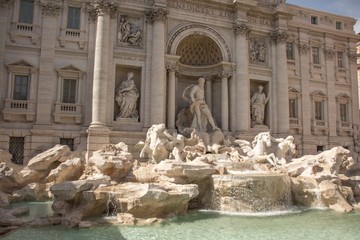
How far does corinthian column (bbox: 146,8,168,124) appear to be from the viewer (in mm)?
17406

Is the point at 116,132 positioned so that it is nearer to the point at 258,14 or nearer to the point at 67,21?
the point at 67,21

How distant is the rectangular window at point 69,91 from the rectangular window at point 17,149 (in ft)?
9.37

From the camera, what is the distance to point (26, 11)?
16781mm

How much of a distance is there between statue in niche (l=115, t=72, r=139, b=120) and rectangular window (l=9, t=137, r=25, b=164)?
15.9ft

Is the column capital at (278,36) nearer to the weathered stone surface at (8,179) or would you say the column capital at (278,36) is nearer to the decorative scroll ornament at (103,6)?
the decorative scroll ornament at (103,6)

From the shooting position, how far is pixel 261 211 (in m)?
11.8

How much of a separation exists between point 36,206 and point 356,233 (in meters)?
10.5

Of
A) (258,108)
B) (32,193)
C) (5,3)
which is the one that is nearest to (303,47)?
(258,108)

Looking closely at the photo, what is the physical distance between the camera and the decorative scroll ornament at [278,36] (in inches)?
840

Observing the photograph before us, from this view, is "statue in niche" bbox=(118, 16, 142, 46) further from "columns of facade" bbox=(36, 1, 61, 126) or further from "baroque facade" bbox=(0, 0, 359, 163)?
"columns of facade" bbox=(36, 1, 61, 126)

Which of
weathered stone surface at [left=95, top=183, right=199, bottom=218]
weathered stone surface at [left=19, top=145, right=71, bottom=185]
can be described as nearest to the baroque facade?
weathered stone surface at [left=19, top=145, right=71, bottom=185]

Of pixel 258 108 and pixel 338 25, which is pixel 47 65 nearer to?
pixel 258 108

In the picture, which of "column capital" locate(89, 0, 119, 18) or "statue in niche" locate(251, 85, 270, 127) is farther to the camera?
"statue in niche" locate(251, 85, 270, 127)

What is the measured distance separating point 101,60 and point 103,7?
2.88 meters
